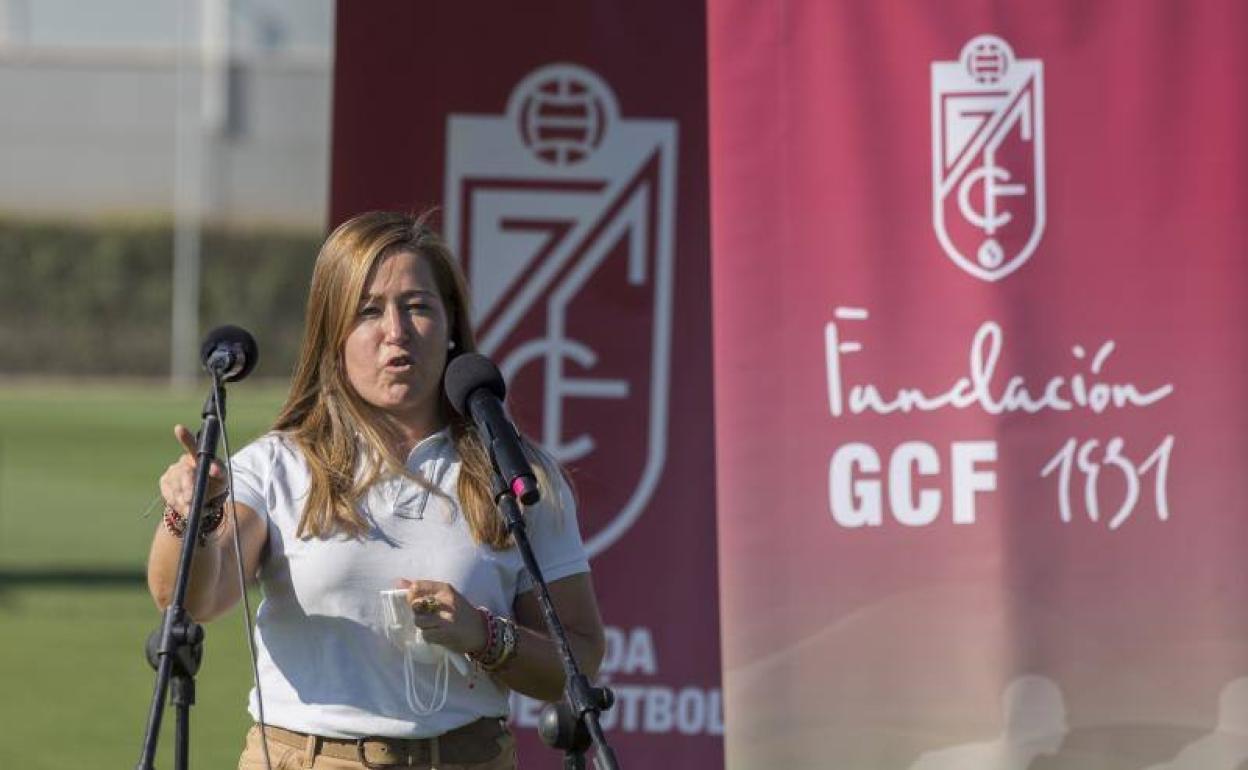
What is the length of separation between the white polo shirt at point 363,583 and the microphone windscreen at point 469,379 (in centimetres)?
21

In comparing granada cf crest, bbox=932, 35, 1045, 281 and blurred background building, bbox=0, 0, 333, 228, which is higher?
blurred background building, bbox=0, 0, 333, 228

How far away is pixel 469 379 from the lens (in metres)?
3.74

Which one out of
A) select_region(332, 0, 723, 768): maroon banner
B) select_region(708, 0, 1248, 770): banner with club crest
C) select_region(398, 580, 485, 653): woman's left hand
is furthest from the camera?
select_region(332, 0, 723, 768): maroon banner

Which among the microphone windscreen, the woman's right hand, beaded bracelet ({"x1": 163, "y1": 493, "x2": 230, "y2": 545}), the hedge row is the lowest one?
beaded bracelet ({"x1": 163, "y1": 493, "x2": 230, "y2": 545})

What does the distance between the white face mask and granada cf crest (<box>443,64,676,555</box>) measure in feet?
9.14

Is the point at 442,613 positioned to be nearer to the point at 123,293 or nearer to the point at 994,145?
the point at 994,145

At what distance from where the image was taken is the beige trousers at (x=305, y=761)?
379 cm

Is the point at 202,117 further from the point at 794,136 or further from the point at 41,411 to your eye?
the point at 794,136

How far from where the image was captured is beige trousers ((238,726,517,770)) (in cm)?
379

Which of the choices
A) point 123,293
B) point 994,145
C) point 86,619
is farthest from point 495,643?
point 123,293

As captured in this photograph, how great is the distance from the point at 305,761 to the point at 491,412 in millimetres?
649

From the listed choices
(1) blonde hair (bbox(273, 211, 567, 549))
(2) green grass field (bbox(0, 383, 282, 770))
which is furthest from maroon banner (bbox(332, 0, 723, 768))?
(1) blonde hair (bbox(273, 211, 567, 549))

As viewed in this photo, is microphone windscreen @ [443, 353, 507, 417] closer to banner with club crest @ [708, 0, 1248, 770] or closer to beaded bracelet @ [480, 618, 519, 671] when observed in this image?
beaded bracelet @ [480, 618, 519, 671]

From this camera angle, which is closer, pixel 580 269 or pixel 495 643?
pixel 495 643
